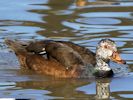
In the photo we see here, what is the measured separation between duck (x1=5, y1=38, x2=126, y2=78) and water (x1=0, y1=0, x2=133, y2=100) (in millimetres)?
189

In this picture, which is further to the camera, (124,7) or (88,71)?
(124,7)

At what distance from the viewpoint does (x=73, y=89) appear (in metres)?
12.5

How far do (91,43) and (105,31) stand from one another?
3.37 ft

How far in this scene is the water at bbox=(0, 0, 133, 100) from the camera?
479 inches

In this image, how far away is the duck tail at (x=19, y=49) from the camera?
13.9 meters

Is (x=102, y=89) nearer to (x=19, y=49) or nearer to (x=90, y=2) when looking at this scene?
(x=19, y=49)

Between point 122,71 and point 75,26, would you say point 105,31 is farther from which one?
point 122,71

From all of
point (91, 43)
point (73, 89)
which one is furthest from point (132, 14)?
point (73, 89)

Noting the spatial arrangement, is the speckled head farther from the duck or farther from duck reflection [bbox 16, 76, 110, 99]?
duck reflection [bbox 16, 76, 110, 99]

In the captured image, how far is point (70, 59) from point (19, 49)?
1.20 metres

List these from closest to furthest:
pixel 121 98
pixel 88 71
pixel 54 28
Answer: pixel 121 98 → pixel 88 71 → pixel 54 28

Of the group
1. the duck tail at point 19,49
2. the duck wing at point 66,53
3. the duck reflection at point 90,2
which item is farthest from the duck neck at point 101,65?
the duck reflection at point 90,2

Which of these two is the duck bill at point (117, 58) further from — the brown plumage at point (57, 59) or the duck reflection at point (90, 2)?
the duck reflection at point (90, 2)

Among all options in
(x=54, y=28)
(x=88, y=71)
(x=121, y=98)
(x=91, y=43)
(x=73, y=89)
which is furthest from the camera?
(x=54, y=28)
